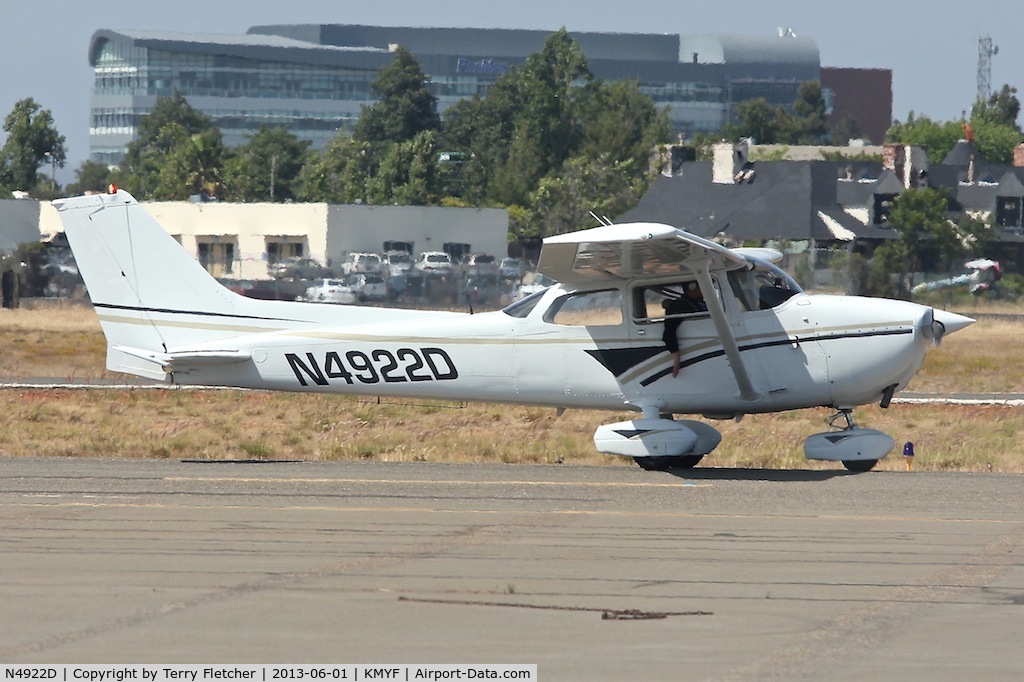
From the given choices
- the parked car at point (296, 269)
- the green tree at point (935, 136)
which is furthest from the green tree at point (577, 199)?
the green tree at point (935, 136)

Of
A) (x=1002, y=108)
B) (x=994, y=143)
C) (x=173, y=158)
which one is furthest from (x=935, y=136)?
(x=173, y=158)

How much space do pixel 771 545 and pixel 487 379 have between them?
516 cm

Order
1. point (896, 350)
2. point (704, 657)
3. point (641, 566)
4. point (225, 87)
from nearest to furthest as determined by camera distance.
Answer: point (704, 657) < point (641, 566) < point (896, 350) < point (225, 87)

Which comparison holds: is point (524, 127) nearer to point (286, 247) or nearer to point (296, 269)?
point (286, 247)

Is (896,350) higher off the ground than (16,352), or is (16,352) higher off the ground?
(896,350)

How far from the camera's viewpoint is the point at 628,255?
42.3 feet

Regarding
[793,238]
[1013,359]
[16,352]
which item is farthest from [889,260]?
[16,352]

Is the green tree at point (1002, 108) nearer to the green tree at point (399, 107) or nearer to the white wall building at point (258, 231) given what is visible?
the green tree at point (399, 107)

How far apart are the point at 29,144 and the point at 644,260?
307 feet

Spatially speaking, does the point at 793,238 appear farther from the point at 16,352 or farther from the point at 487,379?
the point at 487,379

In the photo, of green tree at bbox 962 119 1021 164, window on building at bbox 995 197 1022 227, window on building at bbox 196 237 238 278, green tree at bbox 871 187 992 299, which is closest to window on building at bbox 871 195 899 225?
green tree at bbox 871 187 992 299

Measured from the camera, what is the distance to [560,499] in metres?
11.7

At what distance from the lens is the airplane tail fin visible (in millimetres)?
14477

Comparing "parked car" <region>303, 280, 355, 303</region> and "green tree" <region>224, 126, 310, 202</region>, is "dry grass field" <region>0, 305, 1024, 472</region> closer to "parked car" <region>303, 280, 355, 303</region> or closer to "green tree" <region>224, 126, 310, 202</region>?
"parked car" <region>303, 280, 355, 303</region>
